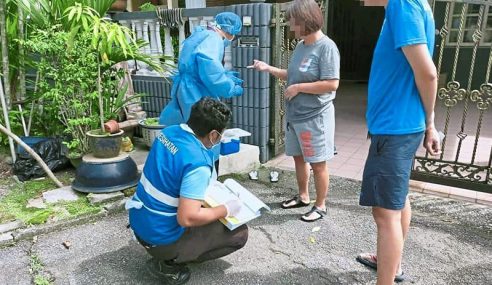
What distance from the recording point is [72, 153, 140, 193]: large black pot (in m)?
3.34

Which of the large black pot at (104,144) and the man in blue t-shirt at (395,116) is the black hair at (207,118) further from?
the large black pot at (104,144)

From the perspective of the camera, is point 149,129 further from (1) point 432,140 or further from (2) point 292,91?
(1) point 432,140

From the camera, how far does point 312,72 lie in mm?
2789

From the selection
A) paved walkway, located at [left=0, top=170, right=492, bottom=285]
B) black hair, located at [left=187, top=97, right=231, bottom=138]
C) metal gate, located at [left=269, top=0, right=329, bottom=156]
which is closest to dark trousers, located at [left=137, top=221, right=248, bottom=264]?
paved walkway, located at [left=0, top=170, right=492, bottom=285]

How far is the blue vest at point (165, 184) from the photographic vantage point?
198 centimetres

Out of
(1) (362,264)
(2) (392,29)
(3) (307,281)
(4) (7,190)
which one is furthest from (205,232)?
(4) (7,190)

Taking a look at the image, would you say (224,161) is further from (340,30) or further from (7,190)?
(340,30)

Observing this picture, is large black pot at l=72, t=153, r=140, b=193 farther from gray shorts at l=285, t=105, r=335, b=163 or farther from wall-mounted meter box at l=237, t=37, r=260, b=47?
wall-mounted meter box at l=237, t=37, r=260, b=47

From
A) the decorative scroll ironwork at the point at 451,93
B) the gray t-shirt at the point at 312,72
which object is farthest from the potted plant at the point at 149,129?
the decorative scroll ironwork at the point at 451,93

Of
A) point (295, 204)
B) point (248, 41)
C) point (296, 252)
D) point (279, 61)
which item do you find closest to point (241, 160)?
point (295, 204)

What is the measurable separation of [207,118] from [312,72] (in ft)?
3.66

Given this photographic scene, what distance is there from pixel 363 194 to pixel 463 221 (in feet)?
5.38

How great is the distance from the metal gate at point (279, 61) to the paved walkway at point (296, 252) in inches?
49.6

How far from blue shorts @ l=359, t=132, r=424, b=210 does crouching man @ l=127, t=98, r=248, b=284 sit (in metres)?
0.81
